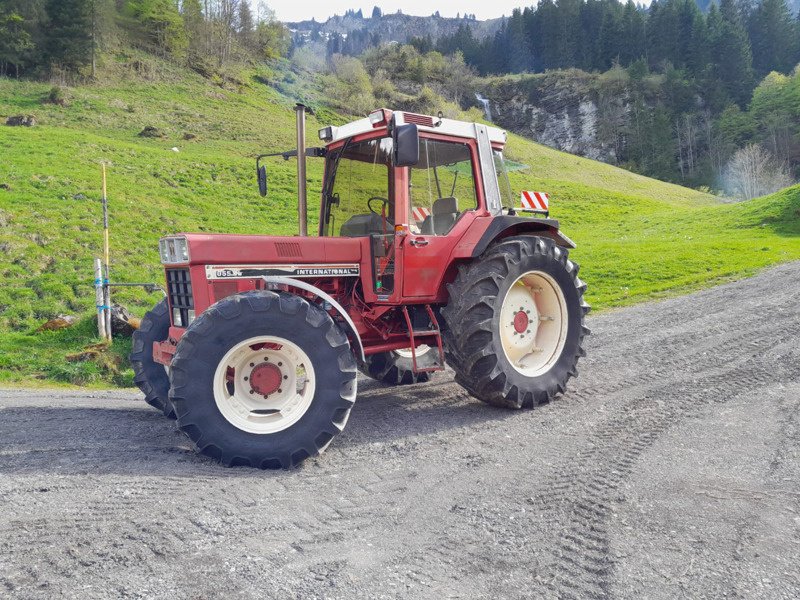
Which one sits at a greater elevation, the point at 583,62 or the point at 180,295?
the point at 583,62

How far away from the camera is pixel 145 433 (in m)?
5.50

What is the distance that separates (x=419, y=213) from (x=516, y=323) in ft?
5.15

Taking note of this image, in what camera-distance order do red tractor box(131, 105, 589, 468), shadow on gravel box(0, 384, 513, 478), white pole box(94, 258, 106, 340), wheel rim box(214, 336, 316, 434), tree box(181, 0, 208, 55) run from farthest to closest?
tree box(181, 0, 208, 55)
white pole box(94, 258, 106, 340)
wheel rim box(214, 336, 316, 434)
red tractor box(131, 105, 589, 468)
shadow on gravel box(0, 384, 513, 478)

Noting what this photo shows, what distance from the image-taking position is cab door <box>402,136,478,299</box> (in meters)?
5.97

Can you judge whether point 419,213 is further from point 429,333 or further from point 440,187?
point 429,333

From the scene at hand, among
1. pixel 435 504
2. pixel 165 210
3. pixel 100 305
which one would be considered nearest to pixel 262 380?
pixel 435 504

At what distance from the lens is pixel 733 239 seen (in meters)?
22.0

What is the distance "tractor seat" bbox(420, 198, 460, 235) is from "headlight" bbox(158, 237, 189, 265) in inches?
85.9

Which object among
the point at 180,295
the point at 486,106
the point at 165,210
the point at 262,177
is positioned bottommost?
the point at 180,295

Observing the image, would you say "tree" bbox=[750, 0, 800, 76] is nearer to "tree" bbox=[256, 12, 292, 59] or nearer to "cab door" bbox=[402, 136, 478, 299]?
"tree" bbox=[256, 12, 292, 59]

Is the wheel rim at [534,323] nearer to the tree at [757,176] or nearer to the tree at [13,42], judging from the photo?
the tree at [13,42]

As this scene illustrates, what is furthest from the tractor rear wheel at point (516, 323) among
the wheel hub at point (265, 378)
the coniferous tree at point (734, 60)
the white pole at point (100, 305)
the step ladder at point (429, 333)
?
the coniferous tree at point (734, 60)

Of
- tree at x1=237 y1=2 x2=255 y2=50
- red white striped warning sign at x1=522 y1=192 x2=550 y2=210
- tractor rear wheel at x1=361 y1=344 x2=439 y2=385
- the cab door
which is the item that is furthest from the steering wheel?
tree at x1=237 y1=2 x2=255 y2=50

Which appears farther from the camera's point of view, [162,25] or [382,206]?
[162,25]
